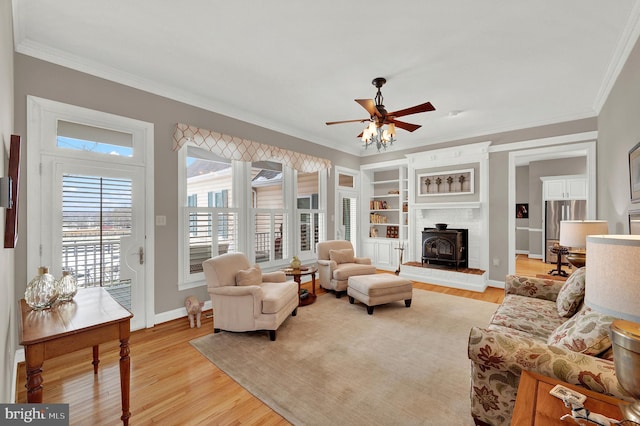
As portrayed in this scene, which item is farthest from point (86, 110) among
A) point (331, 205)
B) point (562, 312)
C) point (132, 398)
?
point (562, 312)

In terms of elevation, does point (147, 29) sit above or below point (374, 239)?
above

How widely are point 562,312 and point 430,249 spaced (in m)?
3.34

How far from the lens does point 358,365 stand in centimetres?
251

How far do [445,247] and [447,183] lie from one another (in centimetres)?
126

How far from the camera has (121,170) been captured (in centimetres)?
314

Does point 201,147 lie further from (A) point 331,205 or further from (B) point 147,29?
(A) point 331,205

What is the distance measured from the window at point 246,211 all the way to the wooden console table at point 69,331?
1.85 metres

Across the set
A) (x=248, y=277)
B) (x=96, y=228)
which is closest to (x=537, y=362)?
(x=248, y=277)

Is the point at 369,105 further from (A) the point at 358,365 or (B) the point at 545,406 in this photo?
(B) the point at 545,406

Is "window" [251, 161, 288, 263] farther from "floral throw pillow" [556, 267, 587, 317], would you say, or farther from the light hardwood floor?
"floral throw pillow" [556, 267, 587, 317]

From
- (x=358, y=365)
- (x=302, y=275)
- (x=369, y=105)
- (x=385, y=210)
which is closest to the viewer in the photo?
(x=358, y=365)

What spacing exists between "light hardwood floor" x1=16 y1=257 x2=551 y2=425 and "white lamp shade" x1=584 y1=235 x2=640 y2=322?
5.96 feet

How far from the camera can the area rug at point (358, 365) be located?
6.39 feet

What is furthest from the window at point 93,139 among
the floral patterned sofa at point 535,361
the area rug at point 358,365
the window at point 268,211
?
the floral patterned sofa at point 535,361
